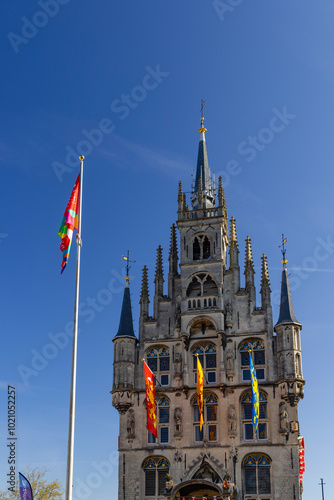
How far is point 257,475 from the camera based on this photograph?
1832 inches

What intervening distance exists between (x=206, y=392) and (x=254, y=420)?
522 cm

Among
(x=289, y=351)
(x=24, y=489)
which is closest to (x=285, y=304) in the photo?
(x=289, y=351)

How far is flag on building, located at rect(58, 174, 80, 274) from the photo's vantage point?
30.4 m

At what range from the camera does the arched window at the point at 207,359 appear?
50.2 m

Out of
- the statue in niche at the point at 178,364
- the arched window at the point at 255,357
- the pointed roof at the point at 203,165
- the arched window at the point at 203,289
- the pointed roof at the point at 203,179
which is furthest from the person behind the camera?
the pointed roof at the point at 203,165

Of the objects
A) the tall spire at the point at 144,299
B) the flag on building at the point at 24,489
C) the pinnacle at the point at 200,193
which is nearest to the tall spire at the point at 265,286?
the pinnacle at the point at 200,193

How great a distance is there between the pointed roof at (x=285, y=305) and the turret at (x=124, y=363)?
1161 cm

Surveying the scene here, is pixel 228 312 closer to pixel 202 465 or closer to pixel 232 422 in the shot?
pixel 232 422

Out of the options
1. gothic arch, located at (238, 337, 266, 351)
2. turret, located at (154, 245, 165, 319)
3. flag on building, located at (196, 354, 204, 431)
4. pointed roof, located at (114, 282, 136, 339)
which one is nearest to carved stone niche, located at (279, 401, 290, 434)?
gothic arch, located at (238, 337, 266, 351)

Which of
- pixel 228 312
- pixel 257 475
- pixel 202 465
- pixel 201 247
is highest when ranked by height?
pixel 201 247

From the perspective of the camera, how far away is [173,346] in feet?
169

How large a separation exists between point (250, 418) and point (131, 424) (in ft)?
28.9

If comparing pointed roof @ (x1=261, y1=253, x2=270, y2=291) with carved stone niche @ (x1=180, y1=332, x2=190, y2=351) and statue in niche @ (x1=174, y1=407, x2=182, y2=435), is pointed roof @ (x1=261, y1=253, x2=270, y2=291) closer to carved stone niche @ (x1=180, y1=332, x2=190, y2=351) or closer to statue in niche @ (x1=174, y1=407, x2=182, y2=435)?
carved stone niche @ (x1=180, y1=332, x2=190, y2=351)

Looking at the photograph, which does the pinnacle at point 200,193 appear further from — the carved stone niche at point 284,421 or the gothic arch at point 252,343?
the carved stone niche at point 284,421
